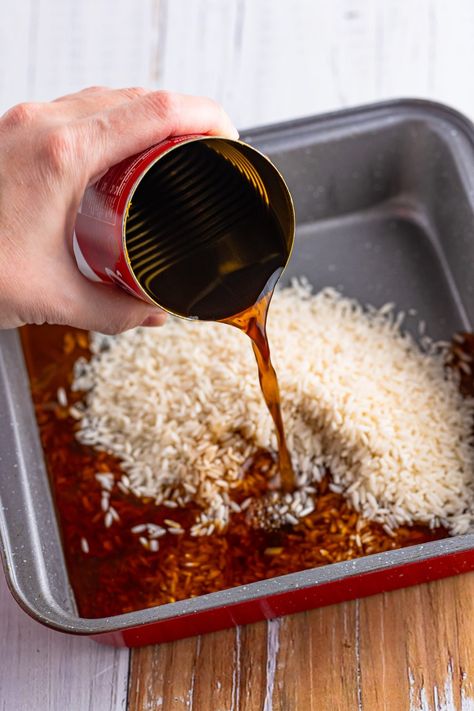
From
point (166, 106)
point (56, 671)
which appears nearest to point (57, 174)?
point (166, 106)

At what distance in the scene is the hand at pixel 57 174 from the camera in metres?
1.01

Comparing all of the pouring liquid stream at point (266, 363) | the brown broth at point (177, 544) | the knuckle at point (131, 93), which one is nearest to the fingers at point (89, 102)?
the knuckle at point (131, 93)

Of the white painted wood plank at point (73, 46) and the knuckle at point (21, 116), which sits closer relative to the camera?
the knuckle at point (21, 116)

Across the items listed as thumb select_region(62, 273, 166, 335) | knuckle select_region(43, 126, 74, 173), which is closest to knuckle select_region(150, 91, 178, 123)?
knuckle select_region(43, 126, 74, 173)

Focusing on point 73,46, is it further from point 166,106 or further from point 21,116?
point 166,106

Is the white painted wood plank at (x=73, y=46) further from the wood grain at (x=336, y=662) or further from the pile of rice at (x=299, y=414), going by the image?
the wood grain at (x=336, y=662)

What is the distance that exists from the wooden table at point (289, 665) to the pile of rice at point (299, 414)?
0.44 feet

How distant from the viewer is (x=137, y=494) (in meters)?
1.40

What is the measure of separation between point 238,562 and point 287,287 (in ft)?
1.69

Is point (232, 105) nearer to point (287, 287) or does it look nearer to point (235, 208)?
point (287, 287)

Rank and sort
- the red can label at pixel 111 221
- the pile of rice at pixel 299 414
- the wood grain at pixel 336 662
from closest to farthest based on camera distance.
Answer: the red can label at pixel 111 221, the wood grain at pixel 336 662, the pile of rice at pixel 299 414

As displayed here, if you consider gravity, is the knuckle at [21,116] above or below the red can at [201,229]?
above

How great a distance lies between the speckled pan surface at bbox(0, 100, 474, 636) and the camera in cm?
135

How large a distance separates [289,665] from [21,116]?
802 millimetres
